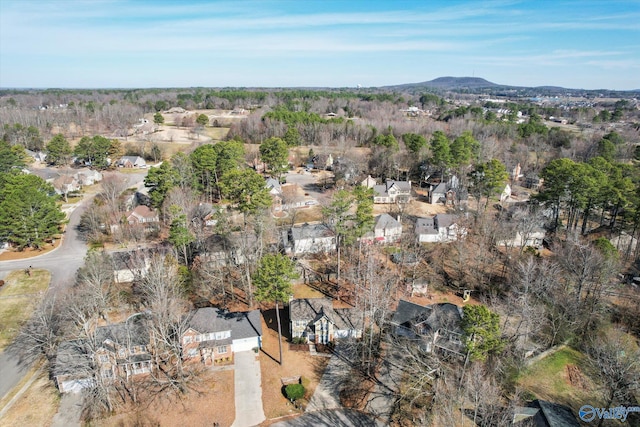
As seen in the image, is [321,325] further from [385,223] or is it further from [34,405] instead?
[385,223]

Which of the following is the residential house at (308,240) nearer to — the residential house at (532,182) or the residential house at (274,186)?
the residential house at (274,186)

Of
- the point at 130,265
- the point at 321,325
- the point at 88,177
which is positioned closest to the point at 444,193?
the point at 321,325

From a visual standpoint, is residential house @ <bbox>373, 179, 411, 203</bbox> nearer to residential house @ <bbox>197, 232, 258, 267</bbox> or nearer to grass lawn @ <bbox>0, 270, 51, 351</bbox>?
residential house @ <bbox>197, 232, 258, 267</bbox>

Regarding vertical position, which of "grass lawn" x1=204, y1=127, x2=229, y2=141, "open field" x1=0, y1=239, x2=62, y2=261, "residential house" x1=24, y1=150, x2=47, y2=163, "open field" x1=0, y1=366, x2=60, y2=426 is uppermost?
"grass lawn" x1=204, y1=127, x2=229, y2=141

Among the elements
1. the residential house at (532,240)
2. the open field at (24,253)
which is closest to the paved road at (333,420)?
the residential house at (532,240)
